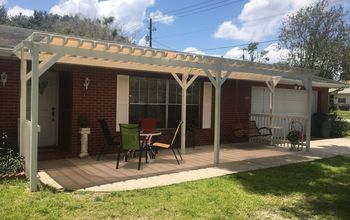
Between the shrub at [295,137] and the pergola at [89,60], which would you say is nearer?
the pergola at [89,60]

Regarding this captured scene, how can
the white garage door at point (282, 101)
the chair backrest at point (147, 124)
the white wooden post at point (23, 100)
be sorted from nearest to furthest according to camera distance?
Answer: the white wooden post at point (23, 100) < the chair backrest at point (147, 124) < the white garage door at point (282, 101)

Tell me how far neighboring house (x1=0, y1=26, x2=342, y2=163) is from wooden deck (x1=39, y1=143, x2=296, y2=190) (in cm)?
98

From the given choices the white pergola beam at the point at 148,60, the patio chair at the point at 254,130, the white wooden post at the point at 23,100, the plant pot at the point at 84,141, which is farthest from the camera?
the patio chair at the point at 254,130

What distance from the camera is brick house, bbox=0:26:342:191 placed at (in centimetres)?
699

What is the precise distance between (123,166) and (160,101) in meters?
3.25

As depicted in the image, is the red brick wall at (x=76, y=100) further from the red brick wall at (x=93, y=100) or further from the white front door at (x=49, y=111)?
the white front door at (x=49, y=111)

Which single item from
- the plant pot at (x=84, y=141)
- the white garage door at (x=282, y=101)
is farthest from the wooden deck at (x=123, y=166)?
the white garage door at (x=282, y=101)

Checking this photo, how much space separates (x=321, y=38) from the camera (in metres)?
23.6

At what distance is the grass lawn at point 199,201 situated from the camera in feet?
15.5

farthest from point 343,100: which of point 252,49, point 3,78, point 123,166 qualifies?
point 3,78

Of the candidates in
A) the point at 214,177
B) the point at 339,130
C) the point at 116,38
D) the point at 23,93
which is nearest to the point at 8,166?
the point at 23,93

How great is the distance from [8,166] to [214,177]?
4022 millimetres

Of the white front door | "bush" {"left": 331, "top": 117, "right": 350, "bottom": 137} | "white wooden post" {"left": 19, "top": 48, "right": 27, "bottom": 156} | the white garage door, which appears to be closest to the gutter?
"white wooden post" {"left": 19, "top": 48, "right": 27, "bottom": 156}

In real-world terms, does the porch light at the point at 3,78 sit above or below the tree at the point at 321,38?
below
